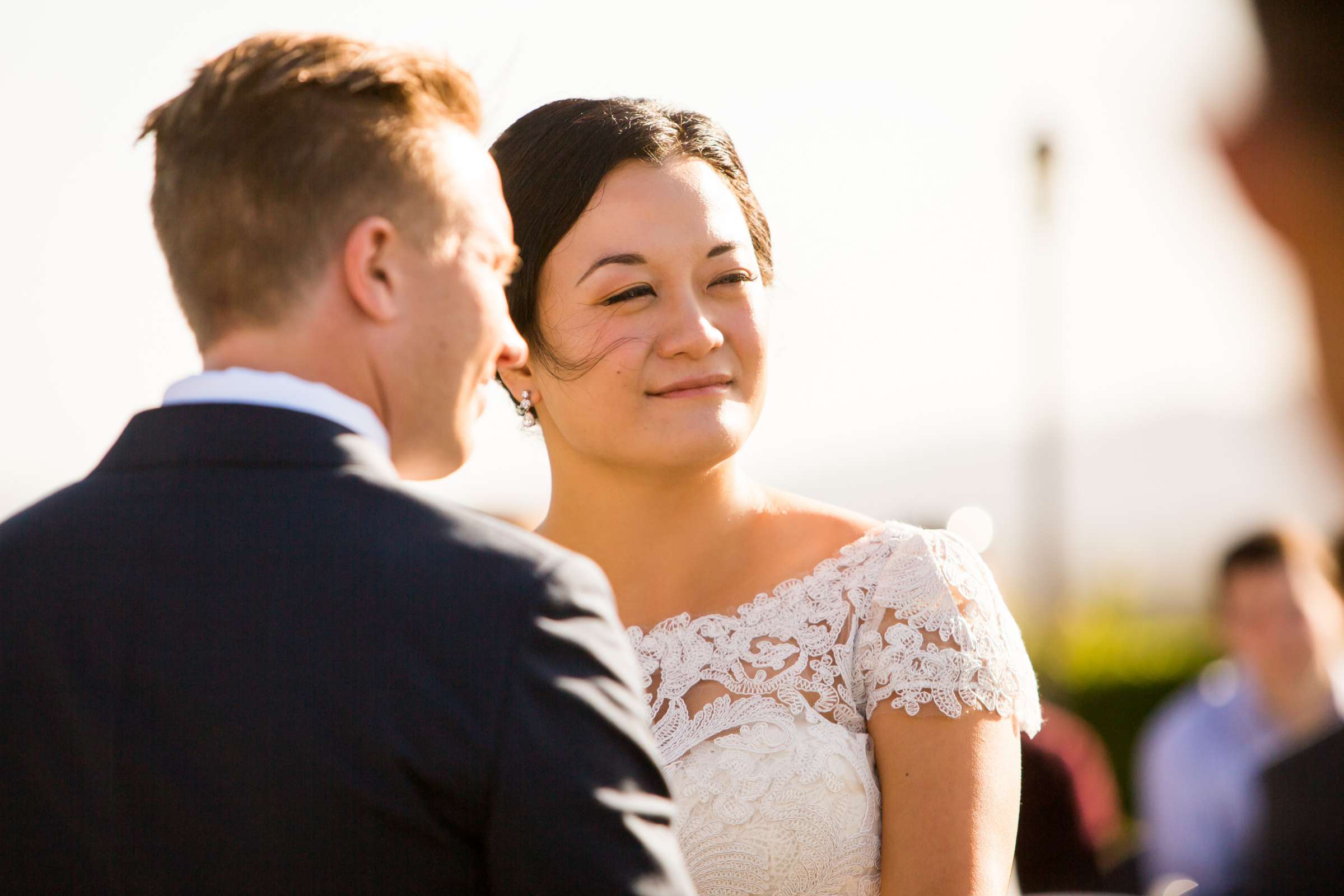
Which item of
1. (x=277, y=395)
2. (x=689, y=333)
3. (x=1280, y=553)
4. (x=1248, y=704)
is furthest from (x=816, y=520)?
(x=1248, y=704)

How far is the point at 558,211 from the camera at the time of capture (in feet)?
10.3

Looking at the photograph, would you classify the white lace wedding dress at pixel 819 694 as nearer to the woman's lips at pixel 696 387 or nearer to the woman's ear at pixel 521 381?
the woman's lips at pixel 696 387

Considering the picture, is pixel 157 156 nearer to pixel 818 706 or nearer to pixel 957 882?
pixel 818 706

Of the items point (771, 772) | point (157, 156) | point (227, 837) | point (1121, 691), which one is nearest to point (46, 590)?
point (227, 837)

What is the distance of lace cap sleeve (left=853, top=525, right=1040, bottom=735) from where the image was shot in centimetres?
278

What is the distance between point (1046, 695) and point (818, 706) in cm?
1026

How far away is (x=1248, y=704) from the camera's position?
7.05m

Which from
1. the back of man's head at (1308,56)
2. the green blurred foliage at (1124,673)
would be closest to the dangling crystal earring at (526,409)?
the back of man's head at (1308,56)

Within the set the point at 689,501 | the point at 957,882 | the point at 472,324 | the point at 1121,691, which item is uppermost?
the point at 472,324

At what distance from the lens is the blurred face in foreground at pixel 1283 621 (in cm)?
675

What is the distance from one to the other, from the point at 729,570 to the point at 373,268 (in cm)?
166

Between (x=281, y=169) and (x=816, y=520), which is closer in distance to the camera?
(x=281, y=169)

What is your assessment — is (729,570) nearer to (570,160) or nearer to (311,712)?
(570,160)

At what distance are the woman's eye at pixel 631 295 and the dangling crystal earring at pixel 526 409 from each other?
0.41 metres
